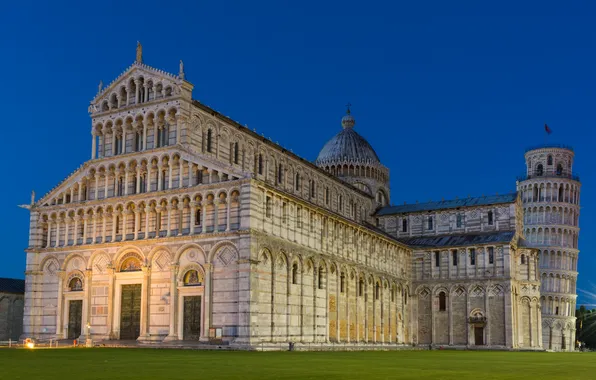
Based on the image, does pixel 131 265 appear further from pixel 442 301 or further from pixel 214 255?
pixel 442 301

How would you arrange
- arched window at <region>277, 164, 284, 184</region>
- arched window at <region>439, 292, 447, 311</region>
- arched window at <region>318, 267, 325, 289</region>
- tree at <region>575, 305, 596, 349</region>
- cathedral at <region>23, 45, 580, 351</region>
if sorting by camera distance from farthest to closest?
tree at <region>575, 305, 596, 349</region> < arched window at <region>439, 292, 447, 311</region> < arched window at <region>277, 164, 284, 184</region> < arched window at <region>318, 267, 325, 289</region> < cathedral at <region>23, 45, 580, 351</region>

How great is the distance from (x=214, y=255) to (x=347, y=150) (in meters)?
40.1

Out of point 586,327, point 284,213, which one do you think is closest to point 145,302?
point 284,213

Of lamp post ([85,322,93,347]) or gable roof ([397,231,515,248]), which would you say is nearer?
lamp post ([85,322,93,347])

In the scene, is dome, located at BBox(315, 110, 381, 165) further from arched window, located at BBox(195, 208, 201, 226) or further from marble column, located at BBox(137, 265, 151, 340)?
marble column, located at BBox(137, 265, 151, 340)

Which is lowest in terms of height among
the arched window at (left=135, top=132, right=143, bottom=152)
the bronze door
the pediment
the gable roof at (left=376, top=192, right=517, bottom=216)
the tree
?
the tree

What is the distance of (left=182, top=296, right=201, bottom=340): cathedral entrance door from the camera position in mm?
47938

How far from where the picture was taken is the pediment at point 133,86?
5156cm

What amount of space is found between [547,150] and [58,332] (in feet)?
252

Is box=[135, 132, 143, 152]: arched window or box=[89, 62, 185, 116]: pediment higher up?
box=[89, 62, 185, 116]: pediment

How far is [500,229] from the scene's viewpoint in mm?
75250

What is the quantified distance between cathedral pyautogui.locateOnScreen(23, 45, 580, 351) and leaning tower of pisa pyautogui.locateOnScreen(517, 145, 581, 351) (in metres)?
30.8

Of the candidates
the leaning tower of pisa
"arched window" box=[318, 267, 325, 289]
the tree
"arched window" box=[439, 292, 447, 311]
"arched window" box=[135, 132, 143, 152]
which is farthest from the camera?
the tree

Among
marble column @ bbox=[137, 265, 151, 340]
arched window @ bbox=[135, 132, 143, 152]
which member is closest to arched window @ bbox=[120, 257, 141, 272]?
marble column @ bbox=[137, 265, 151, 340]
